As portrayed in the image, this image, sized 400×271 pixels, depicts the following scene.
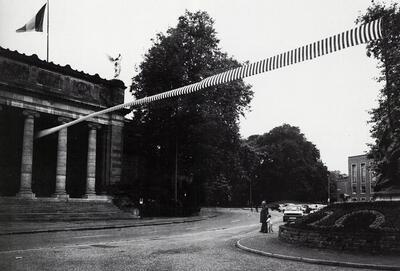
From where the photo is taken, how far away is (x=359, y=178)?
92500mm

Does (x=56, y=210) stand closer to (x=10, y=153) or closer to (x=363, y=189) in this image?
(x=10, y=153)

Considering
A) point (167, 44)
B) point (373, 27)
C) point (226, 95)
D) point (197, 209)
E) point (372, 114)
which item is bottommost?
point (197, 209)

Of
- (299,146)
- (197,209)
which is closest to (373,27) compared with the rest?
(197,209)

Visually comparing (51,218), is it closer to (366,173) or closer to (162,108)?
(162,108)

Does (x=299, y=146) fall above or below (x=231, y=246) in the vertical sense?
above

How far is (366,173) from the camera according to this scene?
9069cm

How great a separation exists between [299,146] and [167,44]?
49330mm

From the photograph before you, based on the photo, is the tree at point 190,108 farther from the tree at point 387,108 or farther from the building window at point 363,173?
the building window at point 363,173

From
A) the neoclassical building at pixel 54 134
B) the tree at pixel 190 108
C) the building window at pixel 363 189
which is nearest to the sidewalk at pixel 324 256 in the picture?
the neoclassical building at pixel 54 134

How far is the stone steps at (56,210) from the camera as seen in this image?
2947 centimetres

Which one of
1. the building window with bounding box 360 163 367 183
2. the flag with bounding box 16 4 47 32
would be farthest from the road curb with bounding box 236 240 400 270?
the building window with bounding box 360 163 367 183

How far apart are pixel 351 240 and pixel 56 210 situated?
23.7 metres

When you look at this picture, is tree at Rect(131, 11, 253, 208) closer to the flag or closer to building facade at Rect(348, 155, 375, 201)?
the flag

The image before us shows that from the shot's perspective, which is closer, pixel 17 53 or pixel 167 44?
pixel 17 53
